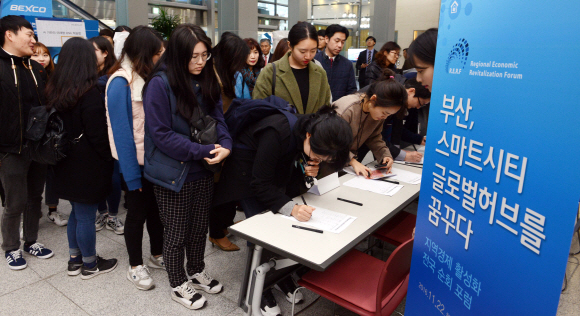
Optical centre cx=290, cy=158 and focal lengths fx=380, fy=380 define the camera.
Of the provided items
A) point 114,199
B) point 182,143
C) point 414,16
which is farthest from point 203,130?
point 414,16

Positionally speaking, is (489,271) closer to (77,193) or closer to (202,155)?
(202,155)

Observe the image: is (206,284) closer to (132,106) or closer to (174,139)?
(174,139)

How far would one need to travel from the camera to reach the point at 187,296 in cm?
209

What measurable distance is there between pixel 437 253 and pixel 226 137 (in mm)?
1211

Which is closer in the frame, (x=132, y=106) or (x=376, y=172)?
(x=132, y=106)

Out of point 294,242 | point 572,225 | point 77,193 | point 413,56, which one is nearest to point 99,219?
point 77,193

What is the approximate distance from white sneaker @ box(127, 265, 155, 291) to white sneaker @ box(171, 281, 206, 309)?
0.72 feet

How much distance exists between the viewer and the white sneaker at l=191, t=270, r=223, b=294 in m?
2.23

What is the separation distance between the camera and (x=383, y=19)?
968 cm

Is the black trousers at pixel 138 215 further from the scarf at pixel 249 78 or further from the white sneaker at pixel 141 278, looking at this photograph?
the scarf at pixel 249 78

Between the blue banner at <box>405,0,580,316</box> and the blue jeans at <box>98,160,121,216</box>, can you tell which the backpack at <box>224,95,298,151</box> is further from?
the blue jeans at <box>98,160,121,216</box>

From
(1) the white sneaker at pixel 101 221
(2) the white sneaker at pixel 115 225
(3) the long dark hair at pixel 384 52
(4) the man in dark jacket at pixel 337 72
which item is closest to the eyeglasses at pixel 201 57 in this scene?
(2) the white sneaker at pixel 115 225

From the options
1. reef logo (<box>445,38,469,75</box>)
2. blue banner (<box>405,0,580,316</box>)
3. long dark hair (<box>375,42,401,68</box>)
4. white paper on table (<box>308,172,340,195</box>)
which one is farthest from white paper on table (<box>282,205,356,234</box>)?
long dark hair (<box>375,42,401,68</box>)

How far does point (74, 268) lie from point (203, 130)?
4.31 ft
